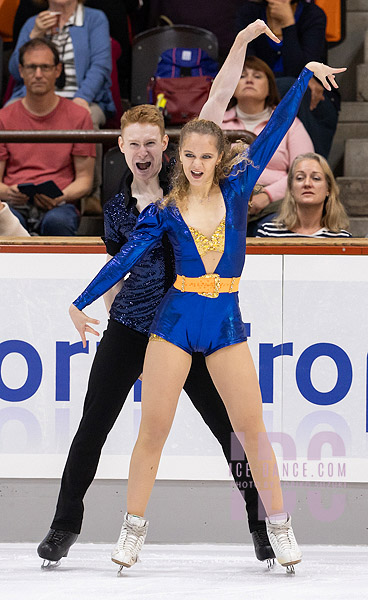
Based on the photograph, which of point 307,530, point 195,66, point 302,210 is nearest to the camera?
point 307,530

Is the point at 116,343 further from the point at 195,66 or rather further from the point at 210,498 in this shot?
the point at 195,66

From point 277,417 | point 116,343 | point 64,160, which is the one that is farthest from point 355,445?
point 64,160

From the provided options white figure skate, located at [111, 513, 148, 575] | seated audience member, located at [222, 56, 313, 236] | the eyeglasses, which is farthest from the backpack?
white figure skate, located at [111, 513, 148, 575]

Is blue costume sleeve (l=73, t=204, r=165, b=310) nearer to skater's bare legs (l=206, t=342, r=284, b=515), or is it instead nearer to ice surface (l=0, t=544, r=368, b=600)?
skater's bare legs (l=206, t=342, r=284, b=515)

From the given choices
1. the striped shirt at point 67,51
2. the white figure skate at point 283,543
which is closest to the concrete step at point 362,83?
the striped shirt at point 67,51

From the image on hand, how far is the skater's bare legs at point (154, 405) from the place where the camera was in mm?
3006

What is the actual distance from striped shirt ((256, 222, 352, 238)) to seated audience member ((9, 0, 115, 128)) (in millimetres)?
1899

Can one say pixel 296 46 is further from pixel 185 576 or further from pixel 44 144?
pixel 185 576

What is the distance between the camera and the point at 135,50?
20.5ft

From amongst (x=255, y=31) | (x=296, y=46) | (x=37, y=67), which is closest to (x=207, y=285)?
(x=255, y=31)

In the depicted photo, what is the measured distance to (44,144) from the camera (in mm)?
5277

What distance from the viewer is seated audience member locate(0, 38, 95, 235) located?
5191 mm

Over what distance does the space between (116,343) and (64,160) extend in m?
2.31

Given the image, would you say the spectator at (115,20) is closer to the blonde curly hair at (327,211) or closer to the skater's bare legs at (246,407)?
the blonde curly hair at (327,211)
